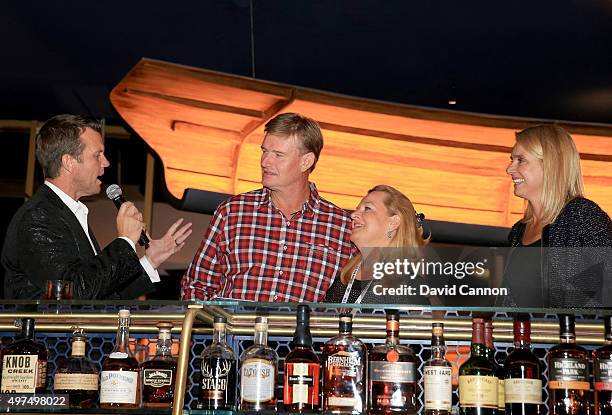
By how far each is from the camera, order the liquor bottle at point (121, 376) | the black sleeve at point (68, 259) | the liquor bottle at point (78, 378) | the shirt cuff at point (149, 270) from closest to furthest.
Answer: the liquor bottle at point (121, 376) < the liquor bottle at point (78, 378) < the black sleeve at point (68, 259) < the shirt cuff at point (149, 270)

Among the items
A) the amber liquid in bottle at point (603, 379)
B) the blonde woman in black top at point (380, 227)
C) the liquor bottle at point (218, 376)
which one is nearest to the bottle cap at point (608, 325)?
the amber liquid in bottle at point (603, 379)

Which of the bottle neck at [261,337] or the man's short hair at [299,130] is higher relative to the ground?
the man's short hair at [299,130]

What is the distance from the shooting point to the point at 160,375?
5.79 feet

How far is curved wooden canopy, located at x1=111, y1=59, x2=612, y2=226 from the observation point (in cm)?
532

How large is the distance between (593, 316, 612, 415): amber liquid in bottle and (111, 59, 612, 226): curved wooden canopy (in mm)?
3880

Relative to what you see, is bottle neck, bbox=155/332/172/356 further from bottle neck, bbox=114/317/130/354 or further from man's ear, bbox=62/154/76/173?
man's ear, bbox=62/154/76/173

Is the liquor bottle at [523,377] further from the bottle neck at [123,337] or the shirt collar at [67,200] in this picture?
the shirt collar at [67,200]

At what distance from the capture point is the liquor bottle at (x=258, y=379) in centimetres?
163

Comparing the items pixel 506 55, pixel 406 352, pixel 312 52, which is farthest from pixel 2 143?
pixel 406 352

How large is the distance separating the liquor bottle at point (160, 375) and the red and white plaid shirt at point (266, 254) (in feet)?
3.22

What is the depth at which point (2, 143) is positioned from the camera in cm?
623

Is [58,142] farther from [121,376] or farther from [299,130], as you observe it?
[121,376]

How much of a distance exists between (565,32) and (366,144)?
1.45 meters

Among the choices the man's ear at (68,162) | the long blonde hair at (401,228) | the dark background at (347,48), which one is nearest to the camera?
the long blonde hair at (401,228)
